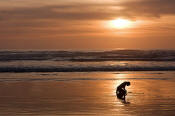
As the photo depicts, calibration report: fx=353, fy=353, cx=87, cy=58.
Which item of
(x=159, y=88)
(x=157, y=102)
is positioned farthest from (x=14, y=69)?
(x=157, y=102)

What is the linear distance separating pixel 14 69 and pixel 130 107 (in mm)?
18035

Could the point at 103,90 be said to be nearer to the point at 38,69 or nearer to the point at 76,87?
the point at 76,87

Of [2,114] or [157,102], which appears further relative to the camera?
[157,102]

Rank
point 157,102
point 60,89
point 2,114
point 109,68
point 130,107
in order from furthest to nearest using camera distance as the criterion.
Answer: point 109,68 → point 60,89 → point 157,102 → point 130,107 → point 2,114

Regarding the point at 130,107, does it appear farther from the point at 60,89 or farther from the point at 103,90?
the point at 60,89

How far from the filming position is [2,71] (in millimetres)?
27203

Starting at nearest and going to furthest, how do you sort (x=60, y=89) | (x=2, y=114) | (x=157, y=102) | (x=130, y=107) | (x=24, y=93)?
(x=2, y=114), (x=130, y=107), (x=157, y=102), (x=24, y=93), (x=60, y=89)

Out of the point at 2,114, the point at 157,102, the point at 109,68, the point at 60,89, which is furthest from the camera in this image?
the point at 109,68

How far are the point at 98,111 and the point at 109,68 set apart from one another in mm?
18779

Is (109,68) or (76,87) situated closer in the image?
(76,87)

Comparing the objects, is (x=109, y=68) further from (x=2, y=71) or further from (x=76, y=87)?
(x=76, y=87)

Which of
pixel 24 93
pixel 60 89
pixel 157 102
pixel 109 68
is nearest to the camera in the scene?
pixel 157 102

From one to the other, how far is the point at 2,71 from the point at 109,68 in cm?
872

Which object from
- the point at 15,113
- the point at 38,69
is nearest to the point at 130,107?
the point at 15,113
